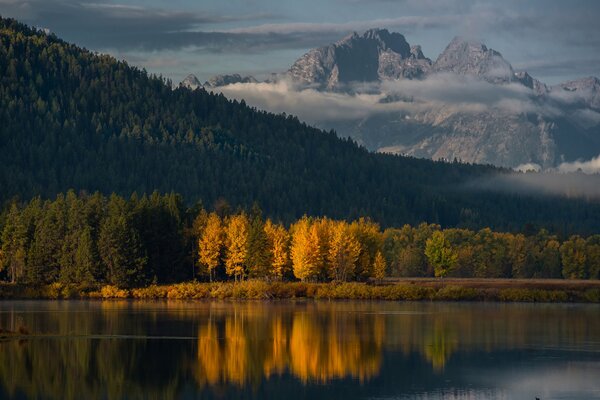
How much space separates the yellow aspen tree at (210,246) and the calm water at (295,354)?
36.2 meters

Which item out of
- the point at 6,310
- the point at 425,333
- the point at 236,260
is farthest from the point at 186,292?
the point at 425,333

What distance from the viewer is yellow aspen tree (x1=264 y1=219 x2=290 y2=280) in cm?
16562

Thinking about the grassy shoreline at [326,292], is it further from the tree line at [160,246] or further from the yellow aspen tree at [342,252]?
the yellow aspen tree at [342,252]

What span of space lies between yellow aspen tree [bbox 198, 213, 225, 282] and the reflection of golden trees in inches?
1891

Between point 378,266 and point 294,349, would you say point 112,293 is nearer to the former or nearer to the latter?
point 378,266

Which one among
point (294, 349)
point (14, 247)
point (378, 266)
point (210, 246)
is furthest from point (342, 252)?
point (294, 349)

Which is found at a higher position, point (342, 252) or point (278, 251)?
point (278, 251)

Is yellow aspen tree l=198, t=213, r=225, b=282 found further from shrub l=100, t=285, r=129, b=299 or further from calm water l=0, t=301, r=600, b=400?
calm water l=0, t=301, r=600, b=400

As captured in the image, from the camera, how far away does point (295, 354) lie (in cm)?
8075

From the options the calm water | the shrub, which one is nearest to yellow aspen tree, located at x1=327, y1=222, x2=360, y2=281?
the shrub

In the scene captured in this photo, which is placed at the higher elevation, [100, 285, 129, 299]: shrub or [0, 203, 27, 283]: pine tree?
[0, 203, 27, 283]: pine tree

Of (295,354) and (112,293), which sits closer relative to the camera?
(295,354)

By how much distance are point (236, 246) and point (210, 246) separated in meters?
4.07

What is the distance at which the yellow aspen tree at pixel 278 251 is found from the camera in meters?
166
